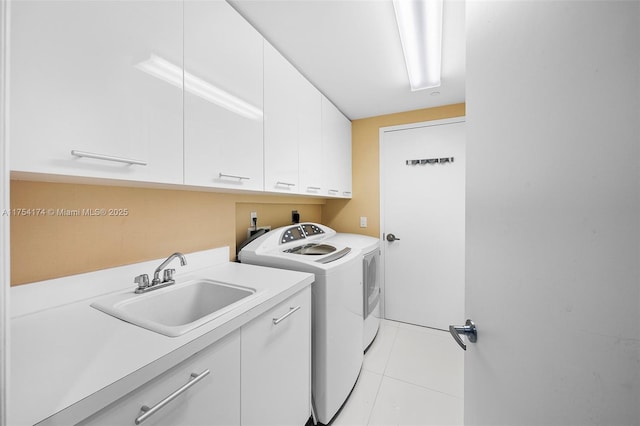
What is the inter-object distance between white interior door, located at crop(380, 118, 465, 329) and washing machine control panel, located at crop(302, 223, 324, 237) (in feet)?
2.95

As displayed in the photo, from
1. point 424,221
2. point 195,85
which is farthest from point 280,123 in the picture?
point 424,221

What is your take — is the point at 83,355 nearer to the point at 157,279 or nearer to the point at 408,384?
the point at 157,279

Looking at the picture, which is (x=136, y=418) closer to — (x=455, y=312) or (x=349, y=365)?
(x=349, y=365)

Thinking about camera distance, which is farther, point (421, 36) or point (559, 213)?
point (421, 36)

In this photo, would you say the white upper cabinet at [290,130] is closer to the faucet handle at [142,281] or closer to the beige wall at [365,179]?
the faucet handle at [142,281]

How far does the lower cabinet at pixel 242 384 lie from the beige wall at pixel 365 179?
1816mm

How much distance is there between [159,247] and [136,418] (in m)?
0.87

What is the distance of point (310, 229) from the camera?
7.58 ft

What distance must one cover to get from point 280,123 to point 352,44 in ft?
2.25

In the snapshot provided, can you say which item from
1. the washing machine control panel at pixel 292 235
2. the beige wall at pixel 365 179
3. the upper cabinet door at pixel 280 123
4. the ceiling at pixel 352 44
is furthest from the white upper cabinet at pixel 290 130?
the beige wall at pixel 365 179

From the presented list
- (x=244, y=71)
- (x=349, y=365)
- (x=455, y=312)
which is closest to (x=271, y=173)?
(x=244, y=71)

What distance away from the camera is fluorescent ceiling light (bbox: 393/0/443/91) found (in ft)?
4.00

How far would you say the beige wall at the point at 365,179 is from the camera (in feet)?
9.50

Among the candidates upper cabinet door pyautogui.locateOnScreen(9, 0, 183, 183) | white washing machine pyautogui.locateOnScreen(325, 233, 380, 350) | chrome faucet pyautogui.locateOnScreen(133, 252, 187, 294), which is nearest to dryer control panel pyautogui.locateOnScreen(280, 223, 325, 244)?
white washing machine pyautogui.locateOnScreen(325, 233, 380, 350)
